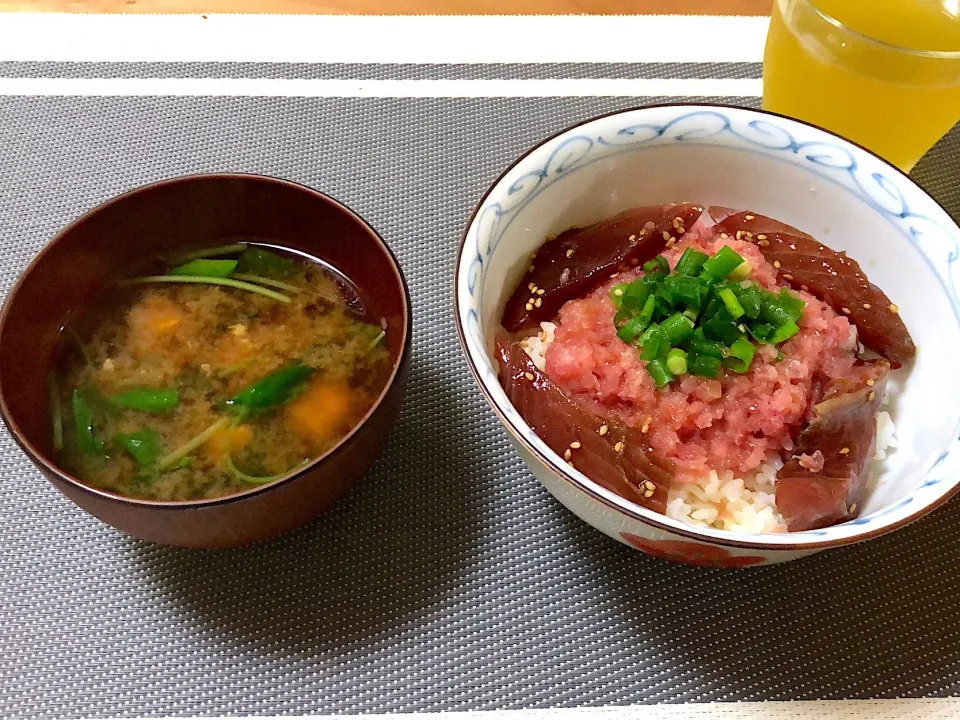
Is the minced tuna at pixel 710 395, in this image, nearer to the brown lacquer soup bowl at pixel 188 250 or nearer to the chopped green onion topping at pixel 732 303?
the chopped green onion topping at pixel 732 303

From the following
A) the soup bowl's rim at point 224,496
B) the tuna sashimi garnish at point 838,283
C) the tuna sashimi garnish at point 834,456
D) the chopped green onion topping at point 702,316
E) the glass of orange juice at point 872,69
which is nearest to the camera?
the soup bowl's rim at point 224,496

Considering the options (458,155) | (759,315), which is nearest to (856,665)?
(759,315)

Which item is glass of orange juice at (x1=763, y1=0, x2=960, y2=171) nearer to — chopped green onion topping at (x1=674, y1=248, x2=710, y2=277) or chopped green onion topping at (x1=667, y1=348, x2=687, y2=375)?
chopped green onion topping at (x1=674, y1=248, x2=710, y2=277)

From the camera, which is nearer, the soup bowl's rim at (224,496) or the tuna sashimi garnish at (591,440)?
the soup bowl's rim at (224,496)

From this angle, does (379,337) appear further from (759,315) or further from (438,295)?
(759,315)

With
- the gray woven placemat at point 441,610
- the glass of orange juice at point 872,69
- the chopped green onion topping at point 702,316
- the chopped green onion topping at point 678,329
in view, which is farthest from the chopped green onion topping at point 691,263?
the glass of orange juice at point 872,69

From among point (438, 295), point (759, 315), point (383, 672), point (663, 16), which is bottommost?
point (383, 672)

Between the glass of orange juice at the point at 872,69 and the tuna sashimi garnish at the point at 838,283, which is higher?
the glass of orange juice at the point at 872,69
